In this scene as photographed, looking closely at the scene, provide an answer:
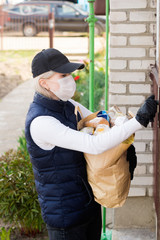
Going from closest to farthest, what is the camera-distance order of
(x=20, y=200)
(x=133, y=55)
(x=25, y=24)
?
(x=133, y=55)
(x=20, y=200)
(x=25, y=24)

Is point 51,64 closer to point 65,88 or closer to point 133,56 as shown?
point 65,88

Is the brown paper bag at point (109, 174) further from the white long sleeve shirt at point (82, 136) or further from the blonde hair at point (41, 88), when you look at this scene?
the blonde hair at point (41, 88)

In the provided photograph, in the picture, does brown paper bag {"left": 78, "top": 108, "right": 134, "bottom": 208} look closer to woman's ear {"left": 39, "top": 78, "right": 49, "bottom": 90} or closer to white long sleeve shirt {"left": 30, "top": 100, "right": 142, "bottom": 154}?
white long sleeve shirt {"left": 30, "top": 100, "right": 142, "bottom": 154}

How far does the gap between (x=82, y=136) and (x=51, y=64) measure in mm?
421

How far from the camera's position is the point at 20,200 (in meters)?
3.95

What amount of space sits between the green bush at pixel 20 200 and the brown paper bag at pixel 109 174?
1.40 metres

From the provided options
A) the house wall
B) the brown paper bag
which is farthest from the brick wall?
the brown paper bag

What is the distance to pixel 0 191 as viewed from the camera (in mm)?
3996

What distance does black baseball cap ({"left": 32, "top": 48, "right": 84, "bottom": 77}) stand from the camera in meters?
2.49

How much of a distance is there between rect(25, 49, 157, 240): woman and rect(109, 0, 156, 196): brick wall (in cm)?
103

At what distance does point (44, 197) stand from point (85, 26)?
17349mm

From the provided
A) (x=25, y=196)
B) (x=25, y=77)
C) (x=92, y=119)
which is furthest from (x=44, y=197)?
(x=25, y=77)

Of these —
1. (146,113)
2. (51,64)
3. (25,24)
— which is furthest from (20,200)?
(25,24)

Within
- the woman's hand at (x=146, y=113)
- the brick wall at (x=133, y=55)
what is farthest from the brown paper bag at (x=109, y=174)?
the brick wall at (x=133, y=55)
